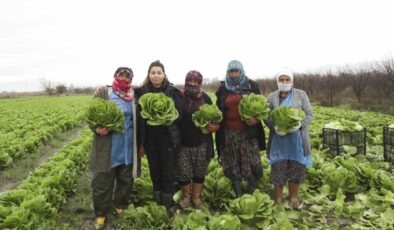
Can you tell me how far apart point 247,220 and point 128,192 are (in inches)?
61.5

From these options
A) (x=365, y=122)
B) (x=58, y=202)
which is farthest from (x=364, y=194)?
(x=365, y=122)

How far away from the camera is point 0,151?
26.2 feet

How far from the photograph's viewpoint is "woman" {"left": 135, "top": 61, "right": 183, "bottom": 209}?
4.09 metres

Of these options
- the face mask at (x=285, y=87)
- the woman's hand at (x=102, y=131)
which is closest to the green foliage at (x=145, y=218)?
the woman's hand at (x=102, y=131)

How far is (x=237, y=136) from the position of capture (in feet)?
14.6

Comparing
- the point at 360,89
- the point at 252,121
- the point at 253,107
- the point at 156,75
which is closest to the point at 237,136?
the point at 252,121

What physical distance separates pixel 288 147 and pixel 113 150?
2.21 m

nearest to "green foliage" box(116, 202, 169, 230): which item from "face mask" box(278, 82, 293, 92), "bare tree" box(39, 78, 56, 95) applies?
"face mask" box(278, 82, 293, 92)

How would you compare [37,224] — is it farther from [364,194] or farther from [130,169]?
[364,194]

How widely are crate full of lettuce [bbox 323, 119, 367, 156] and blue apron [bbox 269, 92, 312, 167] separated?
2438 mm

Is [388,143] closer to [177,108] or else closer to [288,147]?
[288,147]

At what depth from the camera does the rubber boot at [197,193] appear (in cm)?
459

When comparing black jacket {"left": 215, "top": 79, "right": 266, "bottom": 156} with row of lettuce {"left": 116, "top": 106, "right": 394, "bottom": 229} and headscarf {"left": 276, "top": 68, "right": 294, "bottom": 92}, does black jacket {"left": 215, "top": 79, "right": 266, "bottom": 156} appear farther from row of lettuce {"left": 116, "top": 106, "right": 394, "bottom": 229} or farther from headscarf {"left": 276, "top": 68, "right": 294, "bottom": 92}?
row of lettuce {"left": 116, "top": 106, "right": 394, "bottom": 229}

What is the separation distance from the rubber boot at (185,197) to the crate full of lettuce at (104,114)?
132 centimetres
